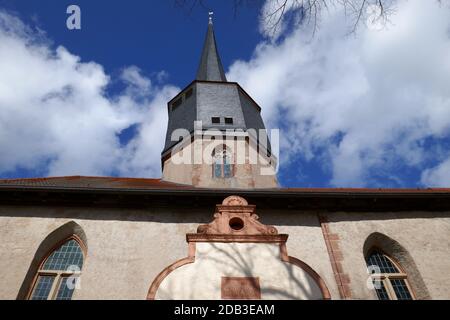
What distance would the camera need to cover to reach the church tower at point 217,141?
1462cm

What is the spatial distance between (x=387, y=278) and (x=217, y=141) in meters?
9.41

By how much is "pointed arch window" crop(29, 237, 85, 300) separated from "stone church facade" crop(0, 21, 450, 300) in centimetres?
3

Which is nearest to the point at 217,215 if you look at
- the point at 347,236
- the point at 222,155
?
the point at 347,236

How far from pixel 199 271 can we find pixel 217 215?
145cm

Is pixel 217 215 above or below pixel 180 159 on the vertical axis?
below

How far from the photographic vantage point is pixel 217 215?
27.0ft

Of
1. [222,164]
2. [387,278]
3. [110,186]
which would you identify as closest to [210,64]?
[222,164]

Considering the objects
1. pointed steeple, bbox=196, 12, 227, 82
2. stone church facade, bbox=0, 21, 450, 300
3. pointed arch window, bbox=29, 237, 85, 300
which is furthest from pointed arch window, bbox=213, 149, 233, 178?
pointed steeple, bbox=196, 12, 227, 82

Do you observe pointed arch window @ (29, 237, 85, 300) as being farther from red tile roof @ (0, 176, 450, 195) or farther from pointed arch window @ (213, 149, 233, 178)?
pointed arch window @ (213, 149, 233, 178)

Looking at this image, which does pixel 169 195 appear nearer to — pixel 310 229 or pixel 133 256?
pixel 133 256

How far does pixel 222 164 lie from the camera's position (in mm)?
15133

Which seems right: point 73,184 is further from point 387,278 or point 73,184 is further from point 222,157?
point 387,278
